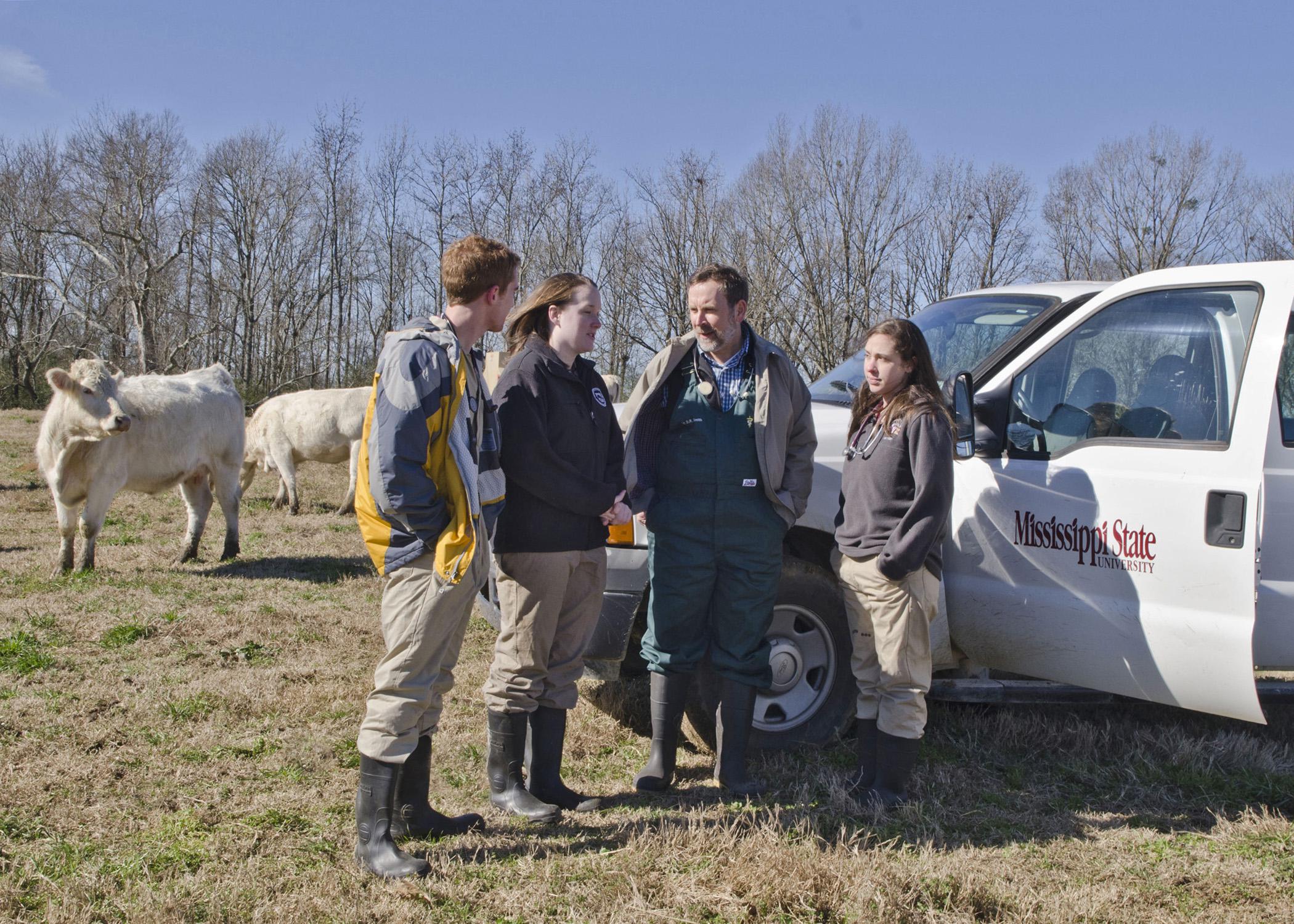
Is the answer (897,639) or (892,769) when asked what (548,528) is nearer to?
(897,639)

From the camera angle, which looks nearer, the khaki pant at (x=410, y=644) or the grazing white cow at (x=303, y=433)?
the khaki pant at (x=410, y=644)

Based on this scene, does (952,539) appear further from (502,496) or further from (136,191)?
(136,191)

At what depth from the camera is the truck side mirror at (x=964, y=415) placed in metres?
3.90

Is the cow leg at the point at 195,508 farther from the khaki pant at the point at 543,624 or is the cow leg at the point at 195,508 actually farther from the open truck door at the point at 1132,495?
the open truck door at the point at 1132,495

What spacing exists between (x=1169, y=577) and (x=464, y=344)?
8.94ft

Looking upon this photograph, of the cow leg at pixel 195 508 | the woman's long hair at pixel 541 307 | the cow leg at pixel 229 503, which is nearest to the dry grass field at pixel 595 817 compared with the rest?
the woman's long hair at pixel 541 307

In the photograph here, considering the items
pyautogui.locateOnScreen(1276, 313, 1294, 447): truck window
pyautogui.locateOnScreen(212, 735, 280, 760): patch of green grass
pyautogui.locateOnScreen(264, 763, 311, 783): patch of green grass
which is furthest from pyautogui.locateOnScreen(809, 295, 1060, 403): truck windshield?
pyautogui.locateOnScreen(212, 735, 280, 760): patch of green grass

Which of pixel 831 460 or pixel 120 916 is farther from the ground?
pixel 831 460

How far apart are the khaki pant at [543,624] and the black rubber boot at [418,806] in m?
0.34

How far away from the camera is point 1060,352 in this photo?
4109 millimetres

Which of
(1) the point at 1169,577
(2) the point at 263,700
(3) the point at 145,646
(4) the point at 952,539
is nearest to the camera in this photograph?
(1) the point at 1169,577

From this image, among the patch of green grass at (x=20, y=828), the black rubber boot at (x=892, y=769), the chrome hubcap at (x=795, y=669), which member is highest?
the chrome hubcap at (x=795, y=669)

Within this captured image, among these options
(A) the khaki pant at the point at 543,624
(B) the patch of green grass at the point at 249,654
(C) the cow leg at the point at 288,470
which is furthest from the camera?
(C) the cow leg at the point at 288,470

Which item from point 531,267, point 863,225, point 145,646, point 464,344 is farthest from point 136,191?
point 464,344
